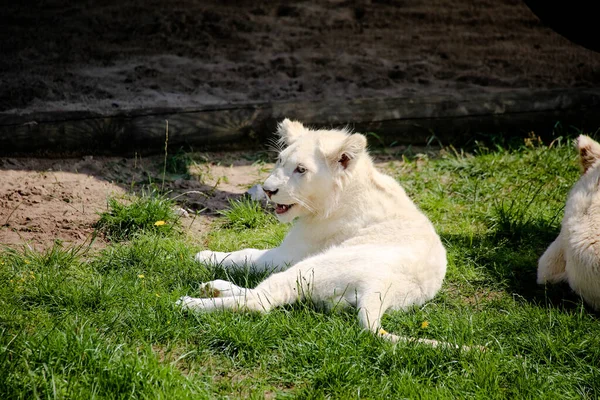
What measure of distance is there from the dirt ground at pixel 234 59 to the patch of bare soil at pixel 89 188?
0.08 ft

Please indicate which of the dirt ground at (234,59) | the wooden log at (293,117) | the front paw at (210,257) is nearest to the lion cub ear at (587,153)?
the wooden log at (293,117)

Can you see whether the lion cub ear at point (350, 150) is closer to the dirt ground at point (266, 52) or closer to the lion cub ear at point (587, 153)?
the lion cub ear at point (587, 153)

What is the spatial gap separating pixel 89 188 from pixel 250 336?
308 centimetres

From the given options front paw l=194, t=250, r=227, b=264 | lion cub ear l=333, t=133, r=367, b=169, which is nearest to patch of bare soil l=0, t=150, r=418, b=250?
front paw l=194, t=250, r=227, b=264

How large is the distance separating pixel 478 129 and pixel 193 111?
3540 millimetres

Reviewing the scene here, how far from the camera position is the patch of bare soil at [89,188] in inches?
231

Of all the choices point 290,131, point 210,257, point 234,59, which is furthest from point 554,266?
point 234,59

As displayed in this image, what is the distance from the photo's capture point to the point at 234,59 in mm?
9531

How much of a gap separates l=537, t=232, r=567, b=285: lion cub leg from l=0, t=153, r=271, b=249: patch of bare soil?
2996 mm

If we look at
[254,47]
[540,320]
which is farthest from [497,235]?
[254,47]

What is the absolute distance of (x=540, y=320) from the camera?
468cm

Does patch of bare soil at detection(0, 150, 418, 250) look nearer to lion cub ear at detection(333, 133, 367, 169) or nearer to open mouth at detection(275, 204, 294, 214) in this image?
open mouth at detection(275, 204, 294, 214)

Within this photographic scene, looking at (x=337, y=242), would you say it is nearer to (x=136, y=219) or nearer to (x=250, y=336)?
(x=250, y=336)

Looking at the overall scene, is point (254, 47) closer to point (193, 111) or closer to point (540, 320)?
point (193, 111)
